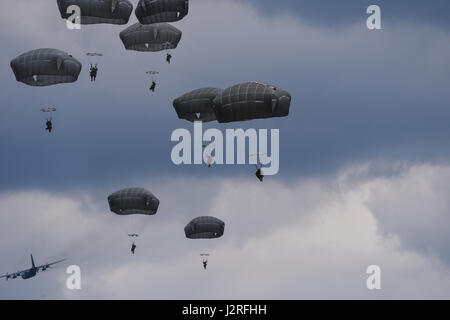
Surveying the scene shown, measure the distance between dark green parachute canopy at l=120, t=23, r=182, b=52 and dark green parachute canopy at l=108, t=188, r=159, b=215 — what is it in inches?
556

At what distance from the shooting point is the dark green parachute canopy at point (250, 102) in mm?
65062

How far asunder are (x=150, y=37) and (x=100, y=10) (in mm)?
9391

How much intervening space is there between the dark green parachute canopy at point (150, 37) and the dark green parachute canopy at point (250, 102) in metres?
16.1

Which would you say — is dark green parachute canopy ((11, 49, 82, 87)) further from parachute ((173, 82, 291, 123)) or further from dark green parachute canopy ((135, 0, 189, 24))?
parachute ((173, 82, 291, 123))

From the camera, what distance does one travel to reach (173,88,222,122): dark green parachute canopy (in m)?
74.5

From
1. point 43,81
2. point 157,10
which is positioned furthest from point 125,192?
point 157,10

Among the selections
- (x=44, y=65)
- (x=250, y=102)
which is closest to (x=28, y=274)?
(x=44, y=65)

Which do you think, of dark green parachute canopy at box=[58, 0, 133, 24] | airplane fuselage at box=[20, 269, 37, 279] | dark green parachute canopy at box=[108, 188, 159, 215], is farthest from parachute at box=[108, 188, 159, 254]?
airplane fuselage at box=[20, 269, 37, 279]

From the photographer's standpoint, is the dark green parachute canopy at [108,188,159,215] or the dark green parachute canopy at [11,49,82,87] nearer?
the dark green parachute canopy at [11,49,82,87]

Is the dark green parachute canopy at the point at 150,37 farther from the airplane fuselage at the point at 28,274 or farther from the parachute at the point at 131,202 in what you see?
the airplane fuselage at the point at 28,274

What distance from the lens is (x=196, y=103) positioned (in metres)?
74.8

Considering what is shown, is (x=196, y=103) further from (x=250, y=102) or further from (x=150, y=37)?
(x=250, y=102)
